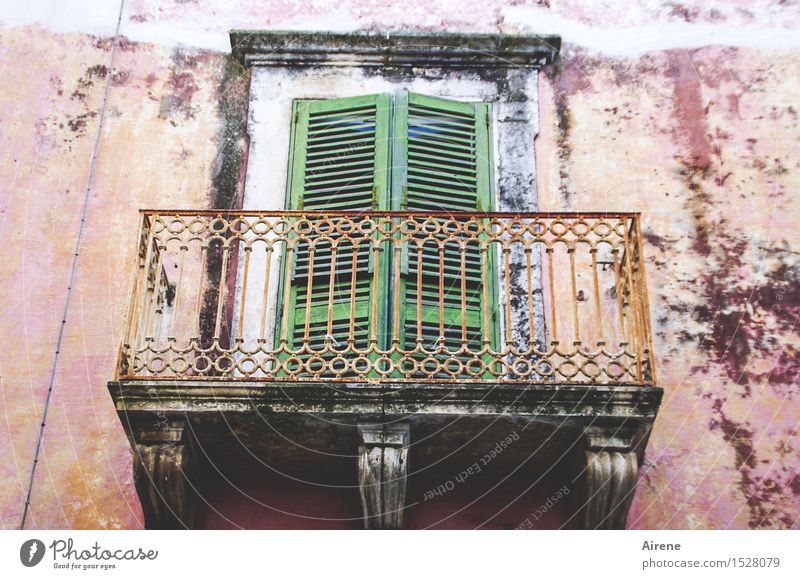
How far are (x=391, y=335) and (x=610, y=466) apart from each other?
4.82 ft

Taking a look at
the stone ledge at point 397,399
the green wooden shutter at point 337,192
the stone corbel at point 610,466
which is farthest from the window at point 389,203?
the stone corbel at point 610,466

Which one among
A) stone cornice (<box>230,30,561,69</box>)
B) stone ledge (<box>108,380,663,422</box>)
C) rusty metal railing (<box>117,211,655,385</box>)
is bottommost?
stone ledge (<box>108,380,663,422</box>)

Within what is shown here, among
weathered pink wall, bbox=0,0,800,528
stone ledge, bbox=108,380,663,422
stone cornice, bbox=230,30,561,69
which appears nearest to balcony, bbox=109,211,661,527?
stone ledge, bbox=108,380,663,422

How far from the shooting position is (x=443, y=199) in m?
8.31

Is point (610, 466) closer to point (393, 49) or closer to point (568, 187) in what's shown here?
point (568, 187)

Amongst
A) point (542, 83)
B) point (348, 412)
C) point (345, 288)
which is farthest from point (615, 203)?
point (348, 412)

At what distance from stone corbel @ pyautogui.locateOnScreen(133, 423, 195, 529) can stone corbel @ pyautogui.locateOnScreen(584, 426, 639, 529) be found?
Result: 2.08m

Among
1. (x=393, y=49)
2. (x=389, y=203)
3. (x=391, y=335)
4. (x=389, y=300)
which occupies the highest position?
(x=393, y=49)

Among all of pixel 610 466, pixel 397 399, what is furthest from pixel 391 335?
pixel 610 466

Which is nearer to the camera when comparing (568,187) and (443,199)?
(443,199)

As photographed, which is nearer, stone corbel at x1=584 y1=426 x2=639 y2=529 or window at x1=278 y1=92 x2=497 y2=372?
stone corbel at x1=584 y1=426 x2=639 y2=529

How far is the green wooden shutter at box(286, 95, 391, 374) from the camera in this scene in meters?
7.64

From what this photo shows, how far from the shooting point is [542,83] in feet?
29.3

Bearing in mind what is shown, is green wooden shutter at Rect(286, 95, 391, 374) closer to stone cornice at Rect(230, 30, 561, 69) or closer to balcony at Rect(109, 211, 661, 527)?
balcony at Rect(109, 211, 661, 527)
